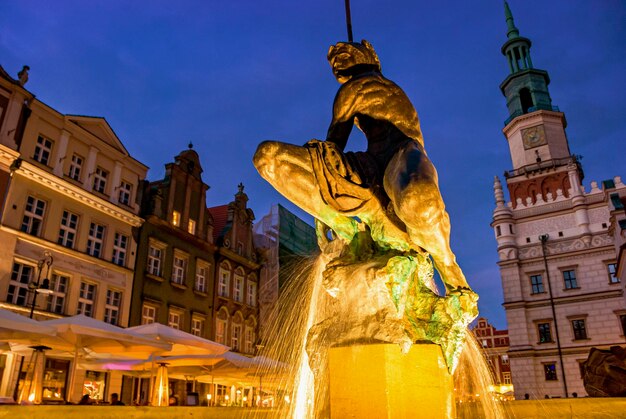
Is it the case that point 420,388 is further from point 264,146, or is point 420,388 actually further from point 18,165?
point 18,165

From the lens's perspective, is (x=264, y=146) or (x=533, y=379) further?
(x=533, y=379)

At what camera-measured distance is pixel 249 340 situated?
30406 millimetres

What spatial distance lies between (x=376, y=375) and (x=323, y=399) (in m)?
0.52

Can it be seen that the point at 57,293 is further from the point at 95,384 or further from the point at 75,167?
the point at 75,167

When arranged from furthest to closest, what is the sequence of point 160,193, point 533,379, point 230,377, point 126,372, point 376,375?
1. point 533,379
2. point 160,193
3. point 126,372
4. point 230,377
5. point 376,375

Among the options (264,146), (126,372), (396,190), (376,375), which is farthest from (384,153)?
(126,372)

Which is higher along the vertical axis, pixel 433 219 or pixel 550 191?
pixel 550 191

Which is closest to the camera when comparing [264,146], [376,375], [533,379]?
[376,375]

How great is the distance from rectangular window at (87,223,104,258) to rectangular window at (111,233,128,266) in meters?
0.72

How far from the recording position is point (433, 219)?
312 centimetres

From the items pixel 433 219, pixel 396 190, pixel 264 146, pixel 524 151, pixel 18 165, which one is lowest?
pixel 433 219

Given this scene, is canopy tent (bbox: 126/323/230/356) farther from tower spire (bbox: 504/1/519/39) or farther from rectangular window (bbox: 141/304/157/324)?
tower spire (bbox: 504/1/519/39)

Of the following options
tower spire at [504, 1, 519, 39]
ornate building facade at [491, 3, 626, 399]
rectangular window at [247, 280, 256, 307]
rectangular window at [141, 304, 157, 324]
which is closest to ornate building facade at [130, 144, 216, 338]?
rectangular window at [141, 304, 157, 324]

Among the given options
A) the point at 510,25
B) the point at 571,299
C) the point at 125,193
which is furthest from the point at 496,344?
the point at 125,193
